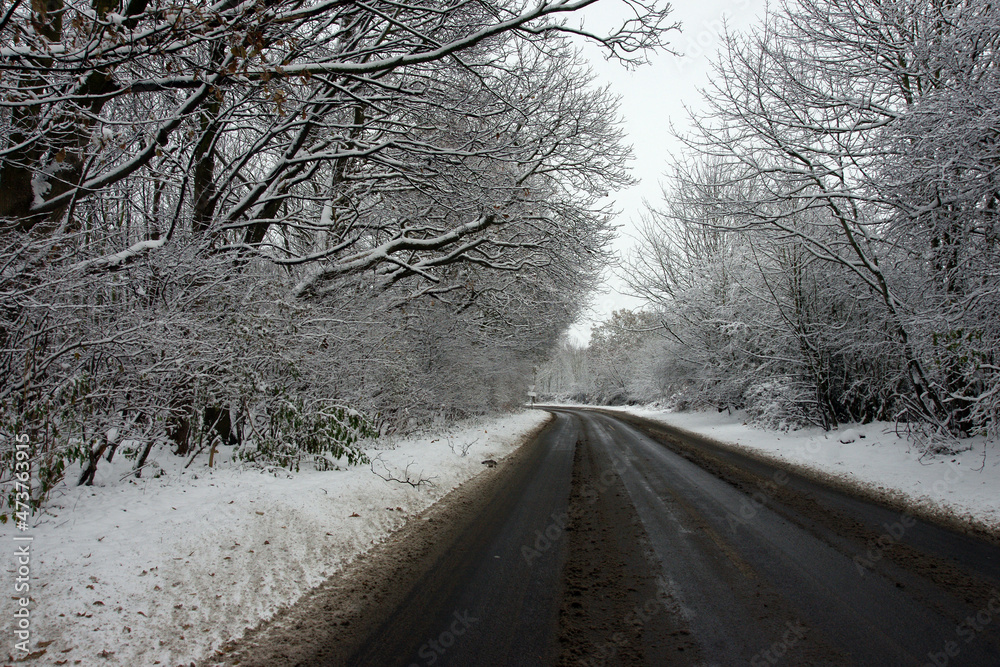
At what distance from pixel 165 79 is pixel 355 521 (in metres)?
4.93

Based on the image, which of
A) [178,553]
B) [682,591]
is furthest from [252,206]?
[682,591]

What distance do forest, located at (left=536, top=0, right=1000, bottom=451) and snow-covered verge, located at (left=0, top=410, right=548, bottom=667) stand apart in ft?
29.1

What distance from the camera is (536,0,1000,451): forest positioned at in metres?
7.00

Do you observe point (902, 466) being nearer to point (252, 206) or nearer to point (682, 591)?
point (682, 591)

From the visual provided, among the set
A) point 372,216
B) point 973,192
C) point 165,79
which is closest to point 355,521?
point 165,79

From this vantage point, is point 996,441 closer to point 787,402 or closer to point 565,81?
point 787,402

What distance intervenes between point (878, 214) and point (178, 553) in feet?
41.1

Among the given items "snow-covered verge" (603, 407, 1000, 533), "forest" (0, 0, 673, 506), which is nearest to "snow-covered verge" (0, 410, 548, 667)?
"forest" (0, 0, 673, 506)

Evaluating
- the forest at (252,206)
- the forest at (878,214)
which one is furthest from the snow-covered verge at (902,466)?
the forest at (252,206)

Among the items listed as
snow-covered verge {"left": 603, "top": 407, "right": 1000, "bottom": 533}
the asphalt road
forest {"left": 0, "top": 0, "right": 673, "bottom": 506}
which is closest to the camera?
the asphalt road

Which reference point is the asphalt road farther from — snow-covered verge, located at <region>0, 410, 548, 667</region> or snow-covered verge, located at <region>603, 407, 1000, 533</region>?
snow-covered verge, located at <region>603, 407, 1000, 533</region>

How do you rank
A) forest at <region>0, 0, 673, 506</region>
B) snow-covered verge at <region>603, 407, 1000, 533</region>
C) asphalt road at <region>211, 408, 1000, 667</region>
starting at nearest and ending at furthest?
1. asphalt road at <region>211, 408, 1000, 667</region>
2. forest at <region>0, 0, 673, 506</region>
3. snow-covered verge at <region>603, 407, 1000, 533</region>

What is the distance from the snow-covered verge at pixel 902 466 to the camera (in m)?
6.22

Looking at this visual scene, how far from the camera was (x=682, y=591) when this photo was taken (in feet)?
12.3
